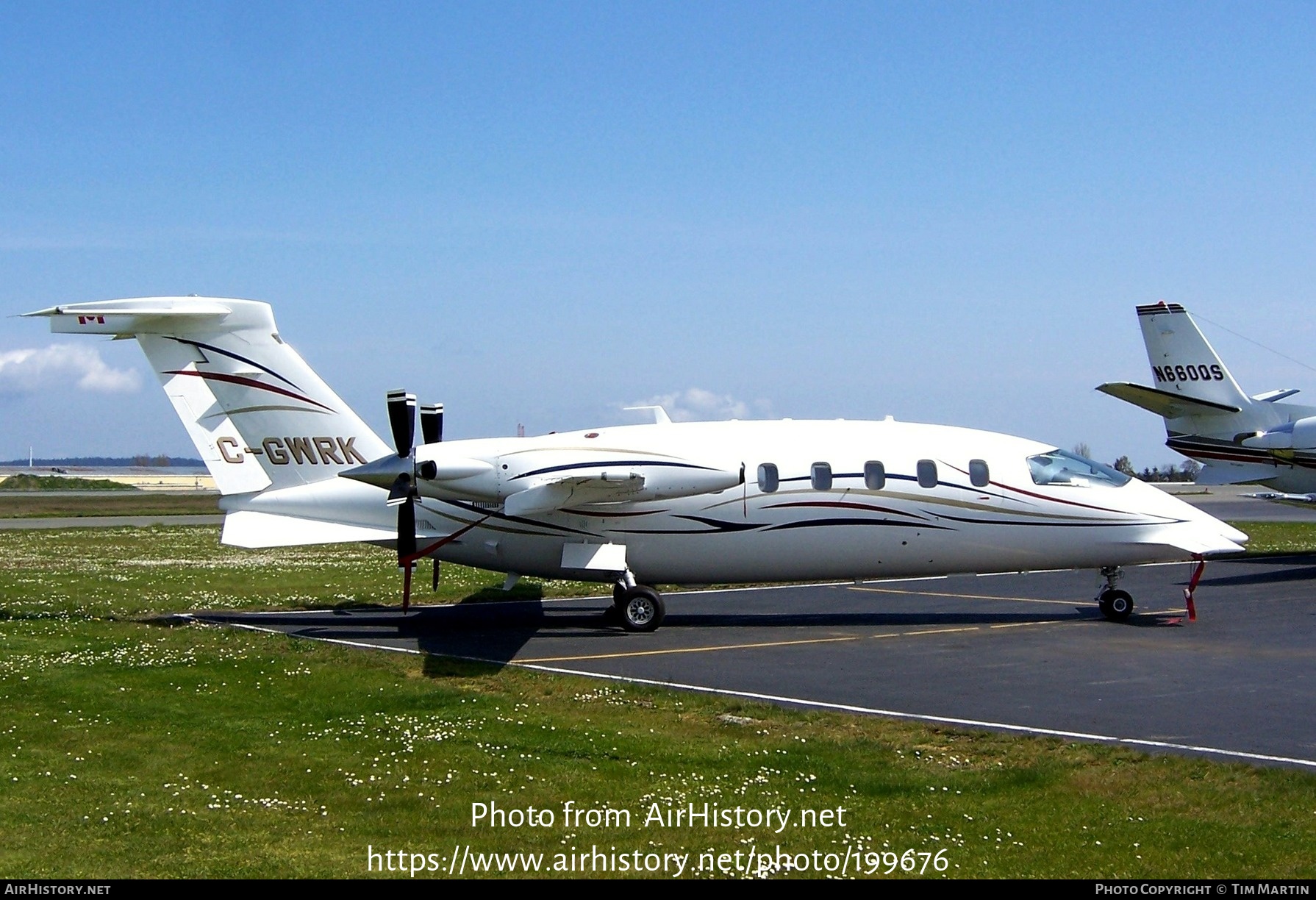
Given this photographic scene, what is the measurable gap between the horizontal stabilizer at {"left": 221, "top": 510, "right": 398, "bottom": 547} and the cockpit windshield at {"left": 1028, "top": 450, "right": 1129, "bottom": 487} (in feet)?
39.2

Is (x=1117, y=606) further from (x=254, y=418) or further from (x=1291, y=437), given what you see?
(x=254, y=418)

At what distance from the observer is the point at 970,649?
18719mm

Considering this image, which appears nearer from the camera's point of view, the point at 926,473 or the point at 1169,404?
the point at 926,473

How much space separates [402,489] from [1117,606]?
12961 millimetres

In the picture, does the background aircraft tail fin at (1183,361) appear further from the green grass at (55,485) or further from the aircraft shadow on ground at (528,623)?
the green grass at (55,485)

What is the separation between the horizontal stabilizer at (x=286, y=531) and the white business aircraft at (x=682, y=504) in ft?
0.10

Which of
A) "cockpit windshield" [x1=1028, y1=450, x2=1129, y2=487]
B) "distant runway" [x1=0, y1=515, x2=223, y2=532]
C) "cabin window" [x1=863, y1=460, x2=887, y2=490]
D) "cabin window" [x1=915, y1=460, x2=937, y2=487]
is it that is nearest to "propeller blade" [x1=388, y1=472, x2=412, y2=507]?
"cabin window" [x1=863, y1=460, x2=887, y2=490]

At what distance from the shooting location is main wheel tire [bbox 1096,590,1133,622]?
21.5 metres

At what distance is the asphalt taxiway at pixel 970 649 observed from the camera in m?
13.8

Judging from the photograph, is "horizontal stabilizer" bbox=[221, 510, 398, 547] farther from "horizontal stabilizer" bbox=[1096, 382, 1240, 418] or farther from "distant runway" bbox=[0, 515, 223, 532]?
"distant runway" bbox=[0, 515, 223, 532]

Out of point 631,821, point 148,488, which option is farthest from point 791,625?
point 148,488

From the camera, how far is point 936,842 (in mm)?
8938

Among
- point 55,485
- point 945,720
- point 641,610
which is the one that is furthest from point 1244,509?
point 55,485
